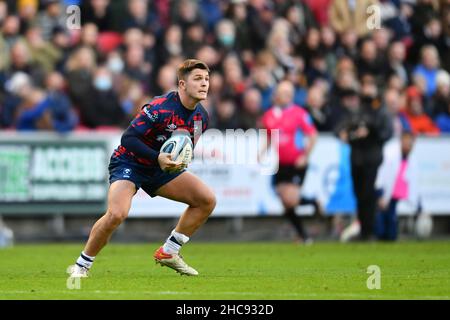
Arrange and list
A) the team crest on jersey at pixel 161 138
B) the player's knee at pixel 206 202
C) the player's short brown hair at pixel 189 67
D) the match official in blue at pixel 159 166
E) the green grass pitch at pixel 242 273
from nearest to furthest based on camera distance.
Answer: the green grass pitch at pixel 242 273 → the match official in blue at pixel 159 166 → the player's short brown hair at pixel 189 67 → the team crest on jersey at pixel 161 138 → the player's knee at pixel 206 202

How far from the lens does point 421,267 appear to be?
48.3ft

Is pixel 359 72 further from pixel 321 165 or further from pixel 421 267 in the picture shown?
pixel 421 267

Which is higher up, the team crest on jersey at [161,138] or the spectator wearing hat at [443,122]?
the team crest on jersey at [161,138]

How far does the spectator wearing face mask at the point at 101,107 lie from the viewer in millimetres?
22812

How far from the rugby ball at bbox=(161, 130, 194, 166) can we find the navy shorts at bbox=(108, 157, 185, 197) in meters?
0.49

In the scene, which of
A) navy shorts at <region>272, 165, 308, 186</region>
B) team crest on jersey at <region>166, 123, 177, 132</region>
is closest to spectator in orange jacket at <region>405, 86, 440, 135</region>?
navy shorts at <region>272, 165, 308, 186</region>

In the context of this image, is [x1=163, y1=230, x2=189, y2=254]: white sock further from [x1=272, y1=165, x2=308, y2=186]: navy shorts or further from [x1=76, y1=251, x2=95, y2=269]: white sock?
[x1=272, y1=165, x2=308, y2=186]: navy shorts

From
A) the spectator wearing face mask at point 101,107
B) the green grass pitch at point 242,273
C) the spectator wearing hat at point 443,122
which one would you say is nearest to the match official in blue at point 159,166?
the green grass pitch at point 242,273

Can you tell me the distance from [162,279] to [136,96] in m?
10.7

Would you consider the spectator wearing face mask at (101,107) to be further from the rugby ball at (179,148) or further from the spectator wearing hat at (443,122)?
the rugby ball at (179,148)

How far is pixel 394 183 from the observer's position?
76.1 feet

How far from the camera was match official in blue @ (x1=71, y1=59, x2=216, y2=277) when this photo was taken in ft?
41.5

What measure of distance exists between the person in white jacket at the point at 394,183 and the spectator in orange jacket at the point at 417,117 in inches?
48.7
